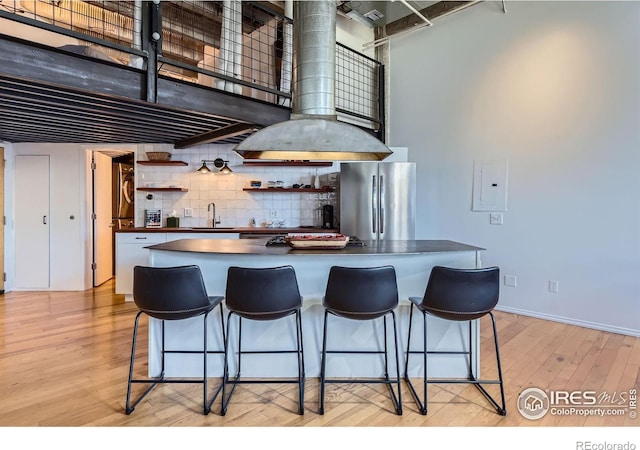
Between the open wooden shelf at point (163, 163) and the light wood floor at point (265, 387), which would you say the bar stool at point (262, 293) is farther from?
the open wooden shelf at point (163, 163)

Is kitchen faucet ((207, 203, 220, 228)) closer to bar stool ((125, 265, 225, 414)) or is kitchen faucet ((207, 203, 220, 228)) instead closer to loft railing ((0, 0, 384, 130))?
loft railing ((0, 0, 384, 130))

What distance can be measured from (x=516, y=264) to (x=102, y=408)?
166 inches

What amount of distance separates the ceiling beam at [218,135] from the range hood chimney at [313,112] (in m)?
Result: 0.98

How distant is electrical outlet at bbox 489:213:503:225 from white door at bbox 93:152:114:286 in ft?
18.5

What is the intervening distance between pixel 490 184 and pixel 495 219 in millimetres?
430

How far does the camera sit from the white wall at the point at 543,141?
353cm

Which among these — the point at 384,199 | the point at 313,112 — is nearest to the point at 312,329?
the point at 313,112

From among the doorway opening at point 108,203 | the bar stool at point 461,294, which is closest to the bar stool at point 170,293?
Result: the bar stool at point 461,294

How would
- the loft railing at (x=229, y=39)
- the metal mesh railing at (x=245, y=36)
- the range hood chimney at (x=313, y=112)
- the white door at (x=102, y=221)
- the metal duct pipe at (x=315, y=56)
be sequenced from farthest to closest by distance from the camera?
the white door at (x=102, y=221), the metal mesh railing at (x=245, y=36), the loft railing at (x=229, y=39), the metal duct pipe at (x=315, y=56), the range hood chimney at (x=313, y=112)

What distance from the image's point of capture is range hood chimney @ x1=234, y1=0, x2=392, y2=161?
9.18ft

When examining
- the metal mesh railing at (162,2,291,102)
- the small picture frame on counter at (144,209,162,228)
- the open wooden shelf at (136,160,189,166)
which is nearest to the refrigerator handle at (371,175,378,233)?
the metal mesh railing at (162,2,291,102)

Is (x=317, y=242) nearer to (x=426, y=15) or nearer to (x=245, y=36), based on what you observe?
(x=245, y=36)

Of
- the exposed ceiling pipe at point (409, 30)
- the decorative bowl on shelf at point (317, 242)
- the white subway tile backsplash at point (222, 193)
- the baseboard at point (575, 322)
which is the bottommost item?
the baseboard at point (575, 322)
